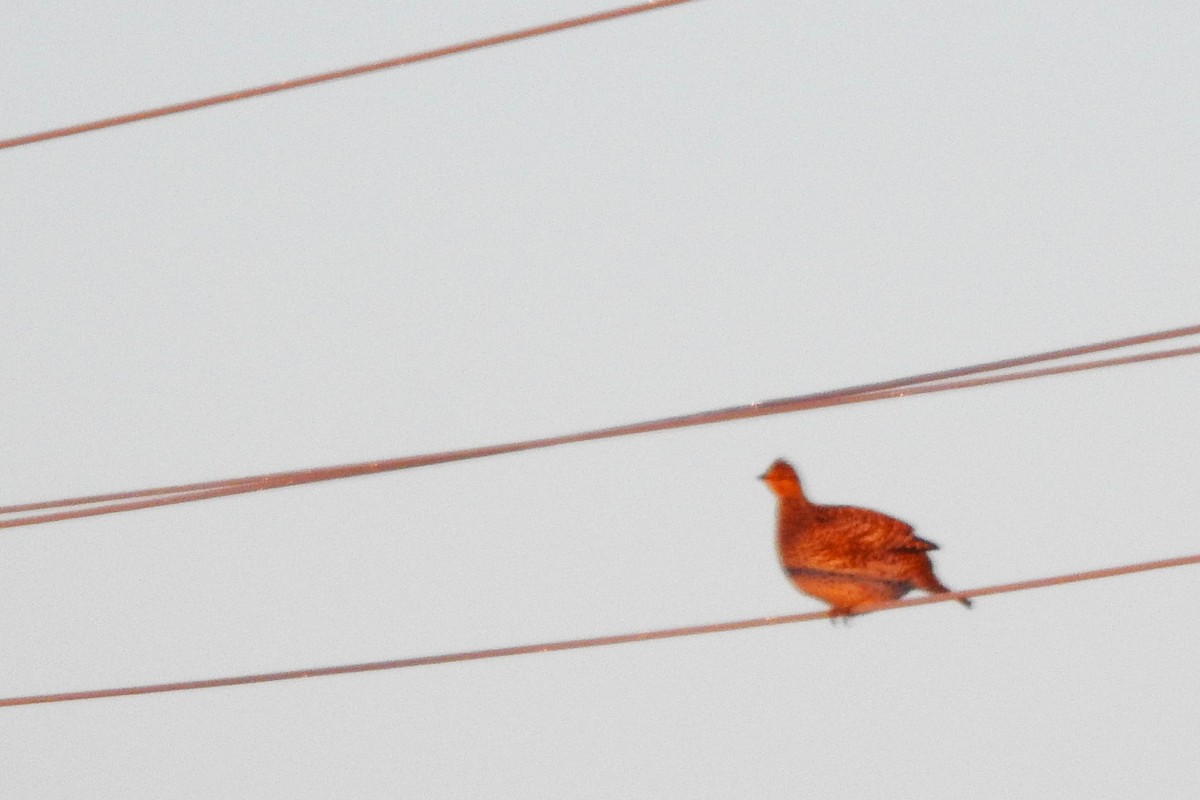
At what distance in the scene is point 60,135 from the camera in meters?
8.10

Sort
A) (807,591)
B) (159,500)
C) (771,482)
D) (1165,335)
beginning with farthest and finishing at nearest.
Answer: (771,482)
(807,591)
(159,500)
(1165,335)

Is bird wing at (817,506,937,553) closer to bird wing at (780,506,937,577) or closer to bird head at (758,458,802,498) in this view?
bird wing at (780,506,937,577)

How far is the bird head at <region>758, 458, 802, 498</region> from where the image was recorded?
1206cm

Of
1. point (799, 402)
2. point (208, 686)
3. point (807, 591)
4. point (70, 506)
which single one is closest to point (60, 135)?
point (70, 506)

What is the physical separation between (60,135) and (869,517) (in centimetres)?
475

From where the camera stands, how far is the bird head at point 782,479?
39.6 feet

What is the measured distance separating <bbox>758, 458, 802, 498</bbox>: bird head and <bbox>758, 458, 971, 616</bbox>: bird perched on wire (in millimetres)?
507

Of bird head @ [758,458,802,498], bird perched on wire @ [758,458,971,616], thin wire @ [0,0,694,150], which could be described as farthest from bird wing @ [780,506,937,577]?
thin wire @ [0,0,694,150]

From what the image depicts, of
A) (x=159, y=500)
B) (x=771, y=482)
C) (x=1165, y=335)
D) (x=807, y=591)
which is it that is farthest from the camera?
(x=771, y=482)

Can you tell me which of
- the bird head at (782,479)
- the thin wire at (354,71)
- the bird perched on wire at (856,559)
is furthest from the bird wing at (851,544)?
the thin wire at (354,71)

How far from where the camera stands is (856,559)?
11180 mm

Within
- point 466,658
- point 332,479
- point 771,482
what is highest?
point 771,482

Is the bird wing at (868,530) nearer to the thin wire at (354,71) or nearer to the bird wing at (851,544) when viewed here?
the bird wing at (851,544)

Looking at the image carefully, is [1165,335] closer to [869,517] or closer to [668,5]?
[668,5]
